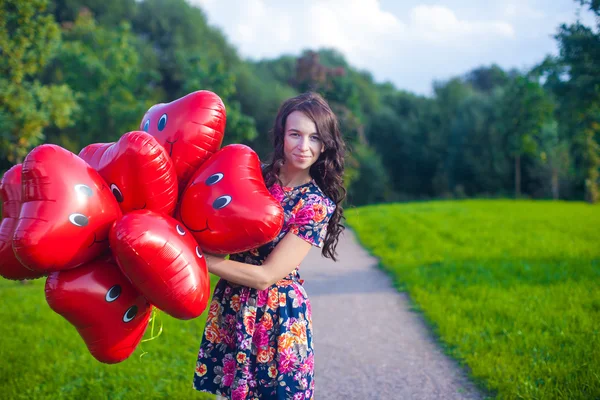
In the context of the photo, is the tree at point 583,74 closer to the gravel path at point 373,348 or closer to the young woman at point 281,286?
the gravel path at point 373,348

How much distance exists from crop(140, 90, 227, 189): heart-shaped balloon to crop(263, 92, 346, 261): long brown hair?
294 mm

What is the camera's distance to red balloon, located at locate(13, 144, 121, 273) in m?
1.77

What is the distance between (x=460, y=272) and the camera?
6.56m

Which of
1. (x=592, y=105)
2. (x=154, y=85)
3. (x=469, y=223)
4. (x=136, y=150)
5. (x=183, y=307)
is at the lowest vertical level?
A: (x=469, y=223)

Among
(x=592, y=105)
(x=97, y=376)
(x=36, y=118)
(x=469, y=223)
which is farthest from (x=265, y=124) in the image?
(x=97, y=376)

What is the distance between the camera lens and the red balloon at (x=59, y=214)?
1.77 metres

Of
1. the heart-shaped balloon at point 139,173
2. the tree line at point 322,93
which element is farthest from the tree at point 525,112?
the heart-shaped balloon at point 139,173

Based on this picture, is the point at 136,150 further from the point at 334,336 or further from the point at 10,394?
the point at 334,336

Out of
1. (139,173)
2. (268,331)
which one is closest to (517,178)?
(268,331)

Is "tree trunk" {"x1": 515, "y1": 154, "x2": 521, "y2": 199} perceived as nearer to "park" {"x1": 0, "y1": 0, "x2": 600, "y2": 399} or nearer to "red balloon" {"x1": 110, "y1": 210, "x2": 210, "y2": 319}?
"park" {"x1": 0, "y1": 0, "x2": 600, "y2": 399}

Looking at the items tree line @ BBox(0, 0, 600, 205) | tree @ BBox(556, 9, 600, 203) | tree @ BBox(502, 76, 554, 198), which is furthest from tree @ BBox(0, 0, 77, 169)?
tree @ BBox(502, 76, 554, 198)

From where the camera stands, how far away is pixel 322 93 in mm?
3984

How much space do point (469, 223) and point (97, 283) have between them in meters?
10.2

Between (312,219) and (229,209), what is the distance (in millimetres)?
425
